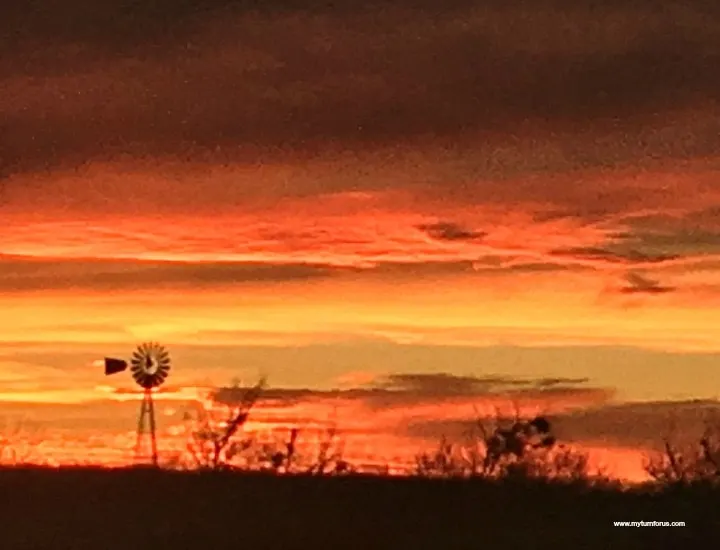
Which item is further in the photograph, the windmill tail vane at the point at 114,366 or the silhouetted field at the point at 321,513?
the windmill tail vane at the point at 114,366

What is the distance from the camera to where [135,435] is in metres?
28.2

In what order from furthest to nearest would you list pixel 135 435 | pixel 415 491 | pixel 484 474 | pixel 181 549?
1. pixel 135 435
2. pixel 484 474
3. pixel 415 491
4. pixel 181 549

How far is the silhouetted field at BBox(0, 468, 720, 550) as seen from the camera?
2114 cm

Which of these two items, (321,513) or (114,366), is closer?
(321,513)

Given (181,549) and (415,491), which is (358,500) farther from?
(181,549)

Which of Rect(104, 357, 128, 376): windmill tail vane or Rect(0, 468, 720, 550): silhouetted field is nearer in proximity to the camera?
Rect(0, 468, 720, 550): silhouetted field

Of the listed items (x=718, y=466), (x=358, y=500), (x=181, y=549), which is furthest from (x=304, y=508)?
(x=718, y=466)

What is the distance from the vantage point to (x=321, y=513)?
74.5 ft

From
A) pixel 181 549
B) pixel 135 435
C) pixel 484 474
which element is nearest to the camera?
pixel 181 549

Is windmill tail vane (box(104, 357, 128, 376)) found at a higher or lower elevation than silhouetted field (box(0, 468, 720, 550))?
higher

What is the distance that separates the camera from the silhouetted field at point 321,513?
21.1m

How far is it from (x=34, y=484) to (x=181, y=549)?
3.84 meters

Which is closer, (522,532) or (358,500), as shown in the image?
(522,532)

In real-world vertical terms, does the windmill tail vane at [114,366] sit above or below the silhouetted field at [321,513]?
above
